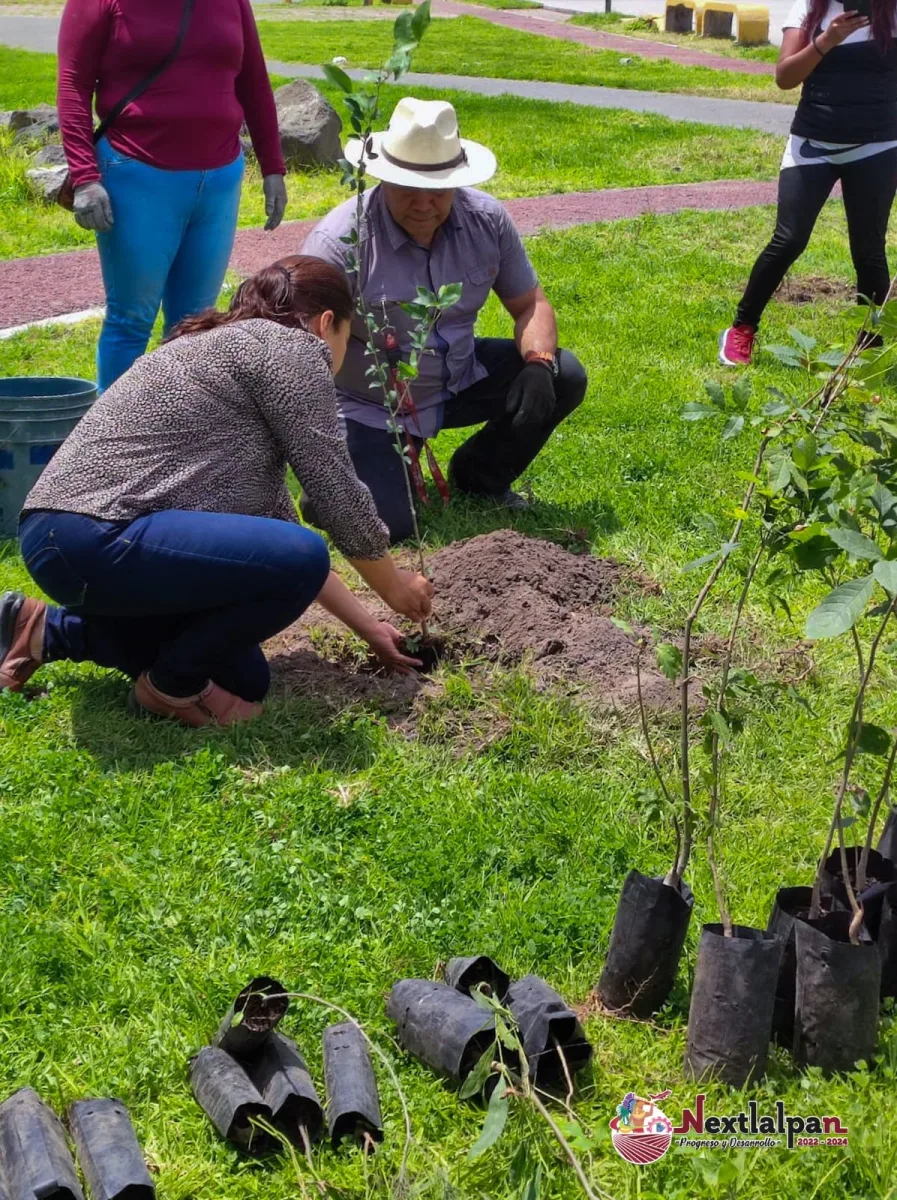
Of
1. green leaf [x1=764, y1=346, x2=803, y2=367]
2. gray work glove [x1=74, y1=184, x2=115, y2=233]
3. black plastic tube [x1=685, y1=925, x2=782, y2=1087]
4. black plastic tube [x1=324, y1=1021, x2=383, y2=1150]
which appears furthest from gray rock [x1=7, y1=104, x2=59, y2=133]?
black plastic tube [x1=685, y1=925, x2=782, y2=1087]

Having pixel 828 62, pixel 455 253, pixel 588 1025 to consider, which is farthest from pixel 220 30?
pixel 588 1025

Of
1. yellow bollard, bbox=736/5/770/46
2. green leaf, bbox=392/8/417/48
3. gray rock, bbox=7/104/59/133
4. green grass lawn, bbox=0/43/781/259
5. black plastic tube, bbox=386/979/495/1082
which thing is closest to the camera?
black plastic tube, bbox=386/979/495/1082

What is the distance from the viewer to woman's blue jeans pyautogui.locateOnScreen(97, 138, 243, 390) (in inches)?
197

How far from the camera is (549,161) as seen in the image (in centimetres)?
1334

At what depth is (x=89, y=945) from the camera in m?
2.89

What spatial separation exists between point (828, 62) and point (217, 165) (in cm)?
309

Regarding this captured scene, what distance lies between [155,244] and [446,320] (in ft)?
3.70

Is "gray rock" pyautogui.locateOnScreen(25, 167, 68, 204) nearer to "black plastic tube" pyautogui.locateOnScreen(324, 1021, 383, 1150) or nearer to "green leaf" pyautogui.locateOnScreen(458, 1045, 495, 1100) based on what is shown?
"black plastic tube" pyautogui.locateOnScreen(324, 1021, 383, 1150)

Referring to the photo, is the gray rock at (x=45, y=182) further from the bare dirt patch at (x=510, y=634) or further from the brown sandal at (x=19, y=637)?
the brown sandal at (x=19, y=637)

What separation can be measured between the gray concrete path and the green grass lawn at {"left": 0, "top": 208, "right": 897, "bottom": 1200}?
494 inches

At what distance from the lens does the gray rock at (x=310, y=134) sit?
13.2 meters

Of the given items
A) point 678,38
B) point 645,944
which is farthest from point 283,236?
point 678,38

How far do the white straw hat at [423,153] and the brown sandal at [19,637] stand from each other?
1.83 m

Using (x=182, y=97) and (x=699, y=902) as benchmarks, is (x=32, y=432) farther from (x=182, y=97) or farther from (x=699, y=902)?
(x=699, y=902)
